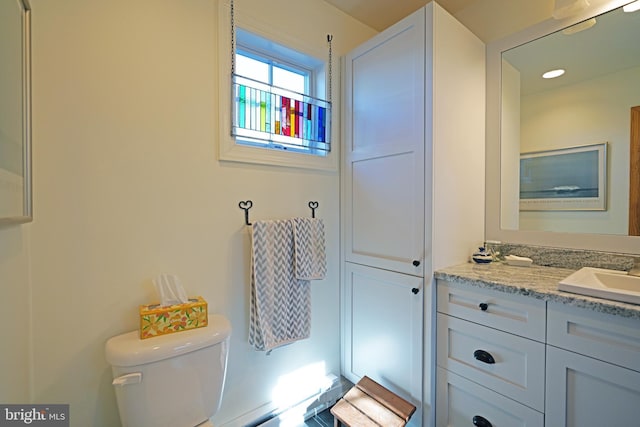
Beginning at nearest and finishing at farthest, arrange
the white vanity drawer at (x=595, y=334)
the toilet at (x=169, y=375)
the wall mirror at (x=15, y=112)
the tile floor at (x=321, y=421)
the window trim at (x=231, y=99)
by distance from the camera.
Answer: the wall mirror at (x=15, y=112) → the white vanity drawer at (x=595, y=334) → the toilet at (x=169, y=375) → the window trim at (x=231, y=99) → the tile floor at (x=321, y=421)

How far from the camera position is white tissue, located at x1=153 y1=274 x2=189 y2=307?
1.12m

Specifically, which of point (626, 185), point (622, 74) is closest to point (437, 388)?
point (626, 185)

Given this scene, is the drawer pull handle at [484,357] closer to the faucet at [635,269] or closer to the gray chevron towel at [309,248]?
the faucet at [635,269]

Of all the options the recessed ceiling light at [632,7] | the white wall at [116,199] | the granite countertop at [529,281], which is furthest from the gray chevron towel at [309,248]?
the recessed ceiling light at [632,7]

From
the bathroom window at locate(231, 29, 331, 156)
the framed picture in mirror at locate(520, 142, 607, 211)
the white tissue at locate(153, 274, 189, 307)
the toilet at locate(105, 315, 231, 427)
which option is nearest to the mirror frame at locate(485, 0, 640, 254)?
the framed picture in mirror at locate(520, 142, 607, 211)

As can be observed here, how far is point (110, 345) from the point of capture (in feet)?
3.26

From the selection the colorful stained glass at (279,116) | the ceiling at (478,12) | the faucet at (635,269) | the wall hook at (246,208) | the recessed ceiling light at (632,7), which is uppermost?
the ceiling at (478,12)

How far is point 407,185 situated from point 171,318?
1202 mm

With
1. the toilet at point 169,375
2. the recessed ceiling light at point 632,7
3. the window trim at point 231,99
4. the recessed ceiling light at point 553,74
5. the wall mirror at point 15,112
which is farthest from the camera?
the recessed ceiling light at point 553,74

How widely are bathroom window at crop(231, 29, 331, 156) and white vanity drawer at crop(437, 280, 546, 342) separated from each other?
3.39 feet

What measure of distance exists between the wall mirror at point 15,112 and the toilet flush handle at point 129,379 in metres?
0.58

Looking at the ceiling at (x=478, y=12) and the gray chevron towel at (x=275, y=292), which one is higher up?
the ceiling at (x=478, y=12)

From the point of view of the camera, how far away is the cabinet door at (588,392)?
862 mm

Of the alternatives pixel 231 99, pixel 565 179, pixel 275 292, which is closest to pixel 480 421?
pixel 275 292
